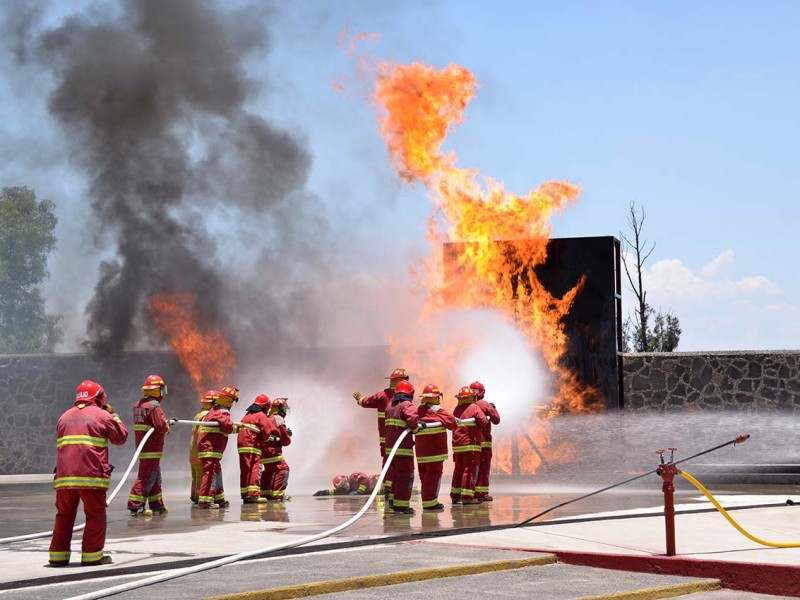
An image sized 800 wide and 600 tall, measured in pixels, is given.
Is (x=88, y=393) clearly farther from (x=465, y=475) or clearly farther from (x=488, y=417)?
(x=488, y=417)

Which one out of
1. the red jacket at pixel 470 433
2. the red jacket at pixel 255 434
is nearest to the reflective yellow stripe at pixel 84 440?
the red jacket at pixel 255 434

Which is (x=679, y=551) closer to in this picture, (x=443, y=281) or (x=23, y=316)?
(x=443, y=281)

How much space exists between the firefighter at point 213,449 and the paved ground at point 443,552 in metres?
0.39

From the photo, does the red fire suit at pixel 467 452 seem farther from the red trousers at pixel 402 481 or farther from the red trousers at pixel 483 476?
the red trousers at pixel 402 481

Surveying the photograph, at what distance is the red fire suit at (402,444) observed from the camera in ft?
46.6

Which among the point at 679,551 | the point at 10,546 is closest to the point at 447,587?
the point at 679,551

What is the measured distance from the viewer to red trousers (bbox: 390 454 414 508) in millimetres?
14227

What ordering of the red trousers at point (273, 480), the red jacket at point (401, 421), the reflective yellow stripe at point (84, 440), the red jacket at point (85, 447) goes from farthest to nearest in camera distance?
the red trousers at point (273, 480) < the red jacket at point (401, 421) < the reflective yellow stripe at point (84, 440) < the red jacket at point (85, 447)

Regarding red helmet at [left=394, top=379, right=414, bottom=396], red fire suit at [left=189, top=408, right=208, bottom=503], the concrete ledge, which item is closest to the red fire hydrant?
the concrete ledge

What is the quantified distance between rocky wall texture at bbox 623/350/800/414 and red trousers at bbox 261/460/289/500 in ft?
28.1

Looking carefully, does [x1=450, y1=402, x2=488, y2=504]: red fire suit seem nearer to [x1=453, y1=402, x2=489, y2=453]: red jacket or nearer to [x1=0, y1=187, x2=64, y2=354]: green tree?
[x1=453, y1=402, x2=489, y2=453]: red jacket

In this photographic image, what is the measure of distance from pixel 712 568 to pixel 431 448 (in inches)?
232

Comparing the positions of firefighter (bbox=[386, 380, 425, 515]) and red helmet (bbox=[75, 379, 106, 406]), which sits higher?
red helmet (bbox=[75, 379, 106, 406])

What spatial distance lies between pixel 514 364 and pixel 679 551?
13.4 meters
